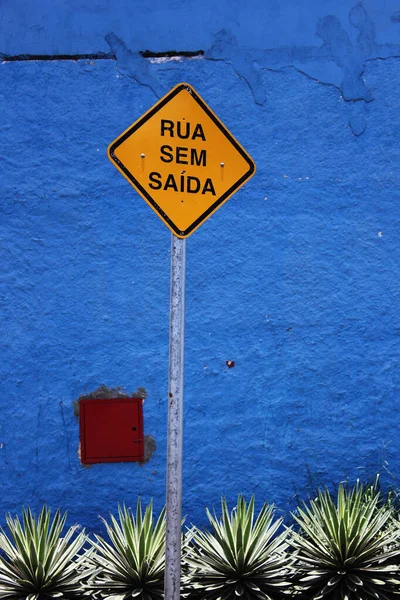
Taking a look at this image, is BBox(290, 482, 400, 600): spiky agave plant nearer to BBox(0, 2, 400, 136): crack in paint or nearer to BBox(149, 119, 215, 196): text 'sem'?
BBox(149, 119, 215, 196): text 'sem'

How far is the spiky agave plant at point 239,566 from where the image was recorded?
4.71 m

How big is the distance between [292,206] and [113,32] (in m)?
2.06

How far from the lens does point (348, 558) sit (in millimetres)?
4793

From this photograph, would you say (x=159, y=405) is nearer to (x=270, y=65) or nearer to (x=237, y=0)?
(x=270, y=65)

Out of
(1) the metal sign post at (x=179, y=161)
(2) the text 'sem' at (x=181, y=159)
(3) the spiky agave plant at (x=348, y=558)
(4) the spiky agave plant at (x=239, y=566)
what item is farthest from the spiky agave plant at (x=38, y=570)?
(2) the text 'sem' at (x=181, y=159)

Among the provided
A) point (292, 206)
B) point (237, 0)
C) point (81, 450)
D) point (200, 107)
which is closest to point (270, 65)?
point (237, 0)

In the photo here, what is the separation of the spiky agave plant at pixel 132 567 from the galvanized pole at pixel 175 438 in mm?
1231

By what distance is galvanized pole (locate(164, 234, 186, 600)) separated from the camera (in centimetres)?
355

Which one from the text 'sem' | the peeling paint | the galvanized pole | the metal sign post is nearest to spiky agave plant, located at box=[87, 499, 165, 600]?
the galvanized pole

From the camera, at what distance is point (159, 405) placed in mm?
6016

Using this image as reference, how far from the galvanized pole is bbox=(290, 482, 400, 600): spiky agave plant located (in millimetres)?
1511

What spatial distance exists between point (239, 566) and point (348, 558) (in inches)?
27.5

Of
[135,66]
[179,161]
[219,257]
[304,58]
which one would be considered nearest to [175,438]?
[179,161]

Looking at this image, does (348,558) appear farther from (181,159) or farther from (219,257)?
(181,159)
